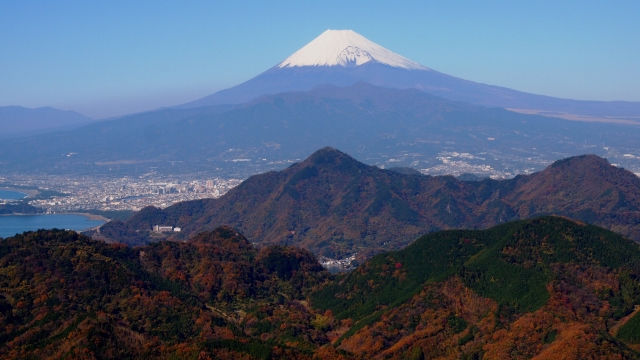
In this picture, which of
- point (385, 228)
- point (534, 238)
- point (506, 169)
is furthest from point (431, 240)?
point (506, 169)

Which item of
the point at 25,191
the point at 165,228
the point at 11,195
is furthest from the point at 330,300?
the point at 25,191

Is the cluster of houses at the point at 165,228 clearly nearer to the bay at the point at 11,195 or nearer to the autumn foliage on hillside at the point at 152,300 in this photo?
the autumn foliage on hillside at the point at 152,300

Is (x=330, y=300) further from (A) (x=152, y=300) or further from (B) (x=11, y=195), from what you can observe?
(B) (x=11, y=195)

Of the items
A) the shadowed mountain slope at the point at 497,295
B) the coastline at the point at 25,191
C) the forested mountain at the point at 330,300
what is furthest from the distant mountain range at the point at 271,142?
the shadowed mountain slope at the point at 497,295

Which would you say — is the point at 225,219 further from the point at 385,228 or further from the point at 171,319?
the point at 171,319

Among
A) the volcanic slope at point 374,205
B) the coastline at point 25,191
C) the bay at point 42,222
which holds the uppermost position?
the volcanic slope at point 374,205
